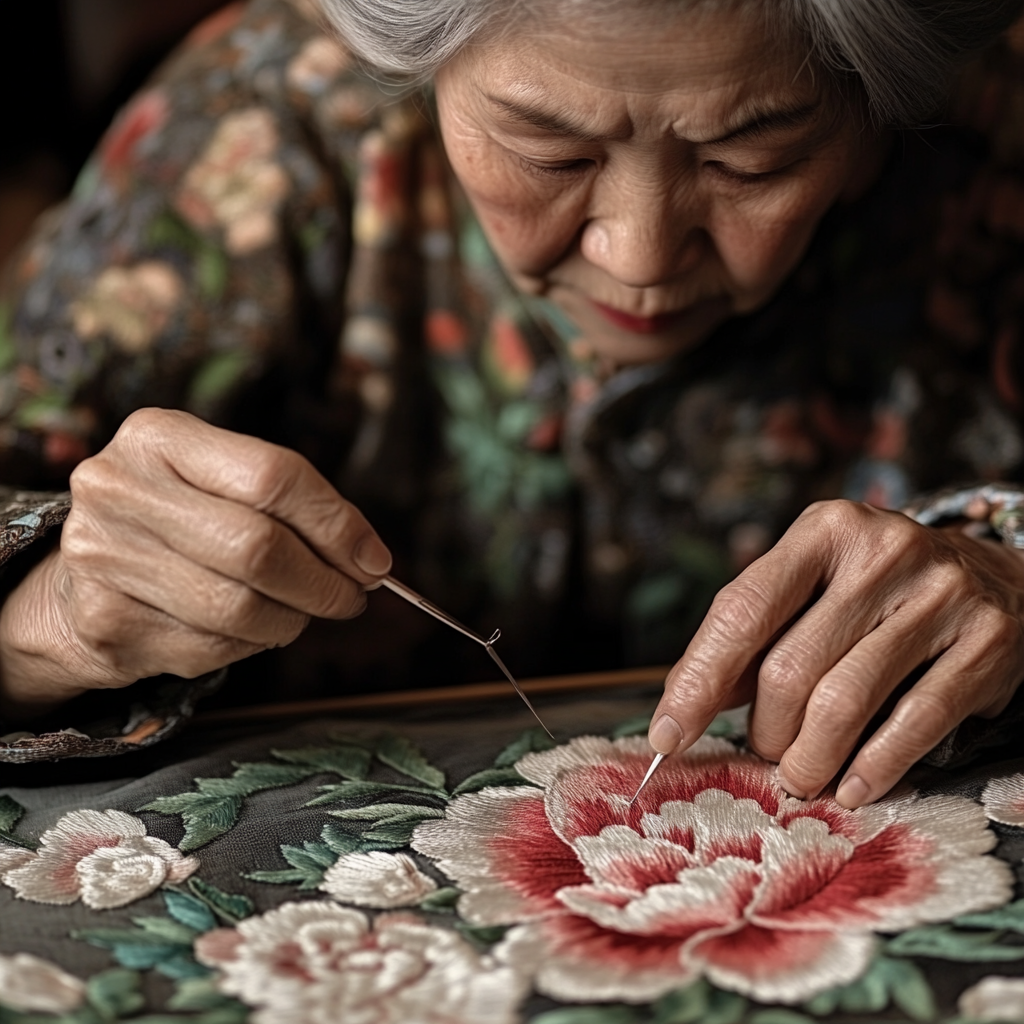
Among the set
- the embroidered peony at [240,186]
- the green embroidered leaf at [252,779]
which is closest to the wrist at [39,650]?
the green embroidered leaf at [252,779]

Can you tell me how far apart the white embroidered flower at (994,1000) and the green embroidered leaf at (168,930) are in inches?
14.6

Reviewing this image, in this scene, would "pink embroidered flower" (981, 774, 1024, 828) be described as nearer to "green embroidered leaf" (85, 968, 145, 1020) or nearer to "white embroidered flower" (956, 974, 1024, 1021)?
"white embroidered flower" (956, 974, 1024, 1021)

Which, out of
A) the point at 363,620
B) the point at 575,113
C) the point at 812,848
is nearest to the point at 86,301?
the point at 363,620

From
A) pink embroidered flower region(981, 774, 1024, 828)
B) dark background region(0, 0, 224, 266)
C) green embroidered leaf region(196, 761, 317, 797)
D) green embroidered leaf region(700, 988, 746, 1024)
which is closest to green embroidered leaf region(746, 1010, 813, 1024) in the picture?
green embroidered leaf region(700, 988, 746, 1024)

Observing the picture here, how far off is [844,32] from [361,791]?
54 centimetres

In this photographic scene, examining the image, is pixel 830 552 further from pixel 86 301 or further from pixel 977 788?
pixel 86 301

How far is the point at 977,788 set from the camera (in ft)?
2.42

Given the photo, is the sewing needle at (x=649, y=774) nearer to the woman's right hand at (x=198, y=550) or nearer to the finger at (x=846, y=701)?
the finger at (x=846, y=701)

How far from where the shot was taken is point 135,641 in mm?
744

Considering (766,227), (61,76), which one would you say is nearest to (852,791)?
(766,227)

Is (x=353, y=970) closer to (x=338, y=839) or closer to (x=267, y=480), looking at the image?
(x=338, y=839)

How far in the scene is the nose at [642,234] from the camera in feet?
2.53

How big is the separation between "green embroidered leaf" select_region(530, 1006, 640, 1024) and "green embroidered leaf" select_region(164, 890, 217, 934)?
0.19 metres

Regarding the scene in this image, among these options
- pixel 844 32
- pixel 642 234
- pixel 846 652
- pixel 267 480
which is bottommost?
pixel 846 652
